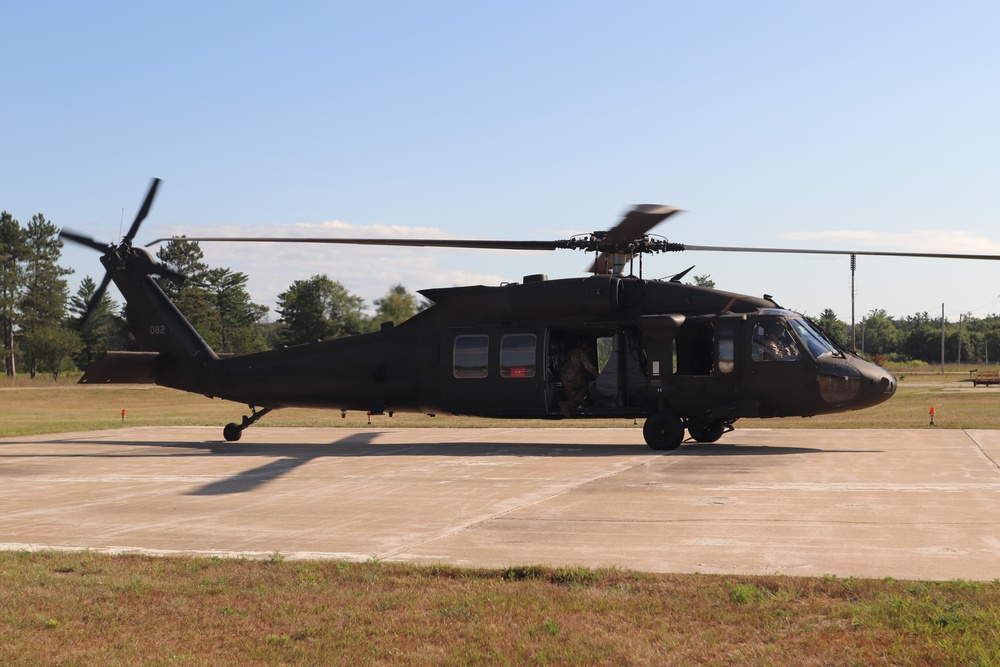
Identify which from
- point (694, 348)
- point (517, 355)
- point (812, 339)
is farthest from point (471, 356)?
point (812, 339)

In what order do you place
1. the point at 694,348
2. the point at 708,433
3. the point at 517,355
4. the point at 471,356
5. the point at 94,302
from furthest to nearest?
the point at 94,302
the point at 708,433
the point at 471,356
the point at 517,355
the point at 694,348

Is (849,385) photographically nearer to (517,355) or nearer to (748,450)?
(748,450)

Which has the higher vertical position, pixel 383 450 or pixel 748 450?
pixel 748 450

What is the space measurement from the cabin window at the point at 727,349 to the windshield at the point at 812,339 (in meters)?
1.22

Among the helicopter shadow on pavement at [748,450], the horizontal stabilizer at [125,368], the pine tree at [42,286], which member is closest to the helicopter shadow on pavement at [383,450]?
the helicopter shadow on pavement at [748,450]

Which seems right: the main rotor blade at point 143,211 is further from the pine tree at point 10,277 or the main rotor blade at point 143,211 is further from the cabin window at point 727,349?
the pine tree at point 10,277

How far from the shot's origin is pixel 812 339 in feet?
64.6

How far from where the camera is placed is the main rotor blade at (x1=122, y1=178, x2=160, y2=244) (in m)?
23.9

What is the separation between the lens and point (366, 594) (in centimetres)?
775

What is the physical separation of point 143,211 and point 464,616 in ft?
64.9

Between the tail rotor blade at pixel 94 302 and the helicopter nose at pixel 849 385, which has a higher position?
the tail rotor blade at pixel 94 302

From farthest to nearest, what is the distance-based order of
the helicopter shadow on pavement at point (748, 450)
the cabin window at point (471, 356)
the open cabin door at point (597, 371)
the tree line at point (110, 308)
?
the tree line at point (110, 308), the cabin window at point (471, 356), the open cabin door at point (597, 371), the helicopter shadow on pavement at point (748, 450)

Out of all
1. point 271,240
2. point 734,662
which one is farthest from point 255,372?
point 734,662

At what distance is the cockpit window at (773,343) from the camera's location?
19469mm
